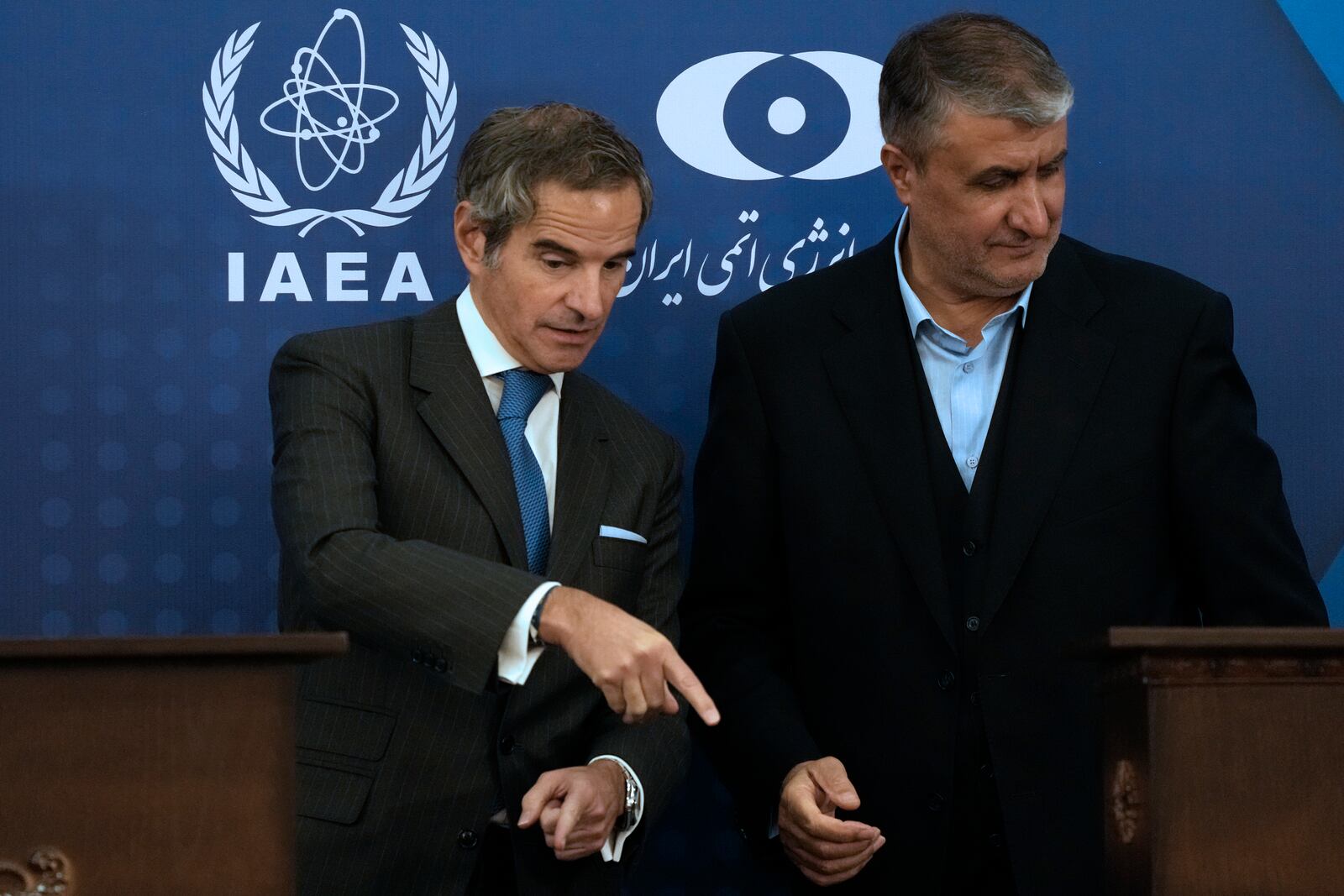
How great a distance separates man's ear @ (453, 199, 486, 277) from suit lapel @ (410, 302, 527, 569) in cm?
11

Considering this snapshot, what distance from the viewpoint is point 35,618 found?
2.95m

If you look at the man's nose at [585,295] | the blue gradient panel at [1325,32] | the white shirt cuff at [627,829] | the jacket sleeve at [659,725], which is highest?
the blue gradient panel at [1325,32]

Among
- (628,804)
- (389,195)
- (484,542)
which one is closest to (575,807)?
(628,804)

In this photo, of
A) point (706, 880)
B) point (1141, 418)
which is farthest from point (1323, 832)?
point (706, 880)

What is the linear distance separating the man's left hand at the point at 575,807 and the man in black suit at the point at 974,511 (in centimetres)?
24

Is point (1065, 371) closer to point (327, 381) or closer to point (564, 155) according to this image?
point (564, 155)

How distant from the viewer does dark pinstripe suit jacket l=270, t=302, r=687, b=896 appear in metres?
2.15

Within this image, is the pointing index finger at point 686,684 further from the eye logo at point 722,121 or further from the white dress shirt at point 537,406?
the eye logo at point 722,121

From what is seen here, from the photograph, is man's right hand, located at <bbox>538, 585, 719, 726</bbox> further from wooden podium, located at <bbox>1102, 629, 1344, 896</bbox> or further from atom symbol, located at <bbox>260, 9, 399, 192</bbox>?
atom symbol, located at <bbox>260, 9, 399, 192</bbox>

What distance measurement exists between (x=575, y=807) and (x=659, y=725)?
279 mm

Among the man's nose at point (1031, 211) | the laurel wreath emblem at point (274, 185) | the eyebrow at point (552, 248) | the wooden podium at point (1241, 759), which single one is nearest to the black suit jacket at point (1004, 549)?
the man's nose at point (1031, 211)

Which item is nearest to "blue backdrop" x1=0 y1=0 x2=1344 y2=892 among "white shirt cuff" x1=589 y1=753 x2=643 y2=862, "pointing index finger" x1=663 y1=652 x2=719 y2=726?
"white shirt cuff" x1=589 y1=753 x2=643 y2=862

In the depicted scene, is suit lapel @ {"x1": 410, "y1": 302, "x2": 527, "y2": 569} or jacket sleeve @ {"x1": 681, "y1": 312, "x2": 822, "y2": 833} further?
jacket sleeve @ {"x1": 681, "y1": 312, "x2": 822, "y2": 833}

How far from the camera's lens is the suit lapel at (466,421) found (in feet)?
7.47
